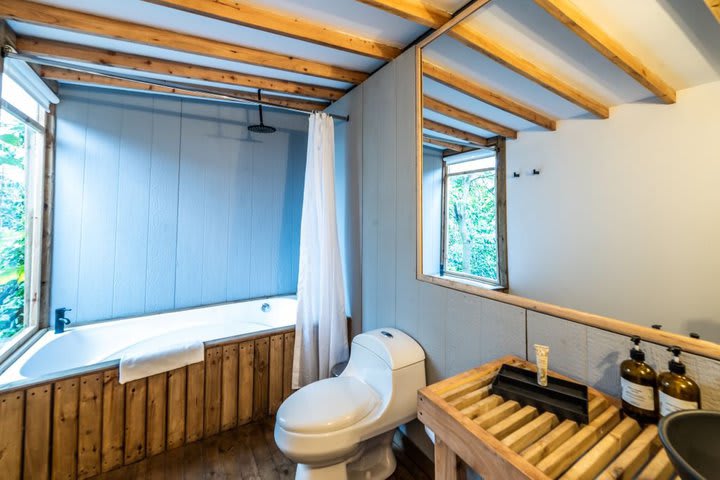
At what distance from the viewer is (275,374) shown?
2072mm

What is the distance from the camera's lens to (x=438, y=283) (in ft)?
4.96

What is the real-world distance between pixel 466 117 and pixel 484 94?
13 centimetres

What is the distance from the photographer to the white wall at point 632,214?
748 millimetres

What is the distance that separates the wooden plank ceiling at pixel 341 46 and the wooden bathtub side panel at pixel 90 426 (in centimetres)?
170

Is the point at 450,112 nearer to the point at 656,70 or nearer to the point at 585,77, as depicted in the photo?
the point at 585,77

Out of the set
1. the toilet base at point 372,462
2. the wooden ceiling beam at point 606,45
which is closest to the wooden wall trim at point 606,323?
the wooden ceiling beam at point 606,45

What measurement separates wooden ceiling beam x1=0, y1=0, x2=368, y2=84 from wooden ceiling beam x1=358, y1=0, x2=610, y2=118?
0.77 meters

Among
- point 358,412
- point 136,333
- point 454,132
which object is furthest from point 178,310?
point 454,132

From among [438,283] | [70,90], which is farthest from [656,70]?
[70,90]

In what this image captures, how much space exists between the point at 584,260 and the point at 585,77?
26.2 inches

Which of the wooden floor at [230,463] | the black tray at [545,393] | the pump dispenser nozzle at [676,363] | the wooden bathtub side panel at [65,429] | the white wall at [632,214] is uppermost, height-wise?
the white wall at [632,214]

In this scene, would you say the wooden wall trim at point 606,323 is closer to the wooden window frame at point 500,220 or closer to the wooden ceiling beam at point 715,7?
the wooden window frame at point 500,220

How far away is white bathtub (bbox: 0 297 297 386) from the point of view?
69.7 inches

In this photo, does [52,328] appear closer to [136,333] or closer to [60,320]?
[60,320]
